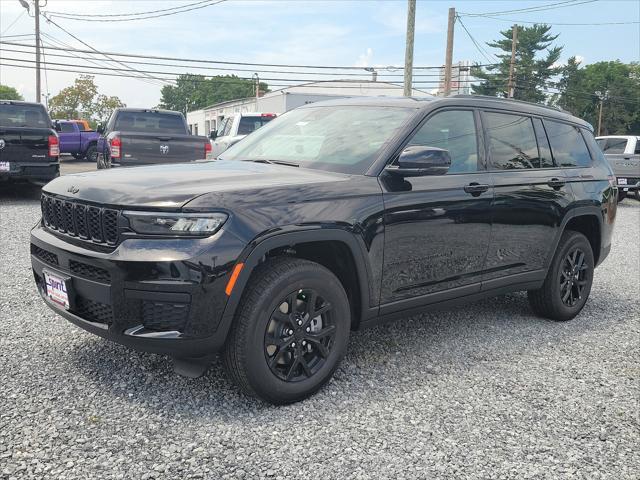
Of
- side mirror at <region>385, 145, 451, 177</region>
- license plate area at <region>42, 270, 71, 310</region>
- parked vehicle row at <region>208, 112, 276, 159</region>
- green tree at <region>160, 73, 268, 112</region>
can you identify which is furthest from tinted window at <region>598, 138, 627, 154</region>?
green tree at <region>160, 73, 268, 112</region>

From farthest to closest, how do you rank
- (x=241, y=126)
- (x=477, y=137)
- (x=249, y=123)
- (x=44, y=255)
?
(x=249, y=123) → (x=241, y=126) → (x=477, y=137) → (x=44, y=255)

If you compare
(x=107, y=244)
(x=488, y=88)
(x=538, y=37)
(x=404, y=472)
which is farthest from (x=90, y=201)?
(x=538, y=37)

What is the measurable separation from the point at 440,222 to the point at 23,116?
9872 mm

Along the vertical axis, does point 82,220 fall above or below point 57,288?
above

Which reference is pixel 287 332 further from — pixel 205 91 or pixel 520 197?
pixel 205 91

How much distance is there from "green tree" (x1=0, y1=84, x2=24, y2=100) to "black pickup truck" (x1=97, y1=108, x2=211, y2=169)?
125874 millimetres

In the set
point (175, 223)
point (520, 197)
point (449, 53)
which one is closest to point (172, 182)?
point (175, 223)

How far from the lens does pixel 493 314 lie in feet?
17.4

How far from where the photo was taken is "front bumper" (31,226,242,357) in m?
2.79

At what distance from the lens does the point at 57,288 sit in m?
3.25

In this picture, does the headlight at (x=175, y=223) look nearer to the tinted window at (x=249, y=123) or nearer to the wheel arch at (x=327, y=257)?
the wheel arch at (x=327, y=257)

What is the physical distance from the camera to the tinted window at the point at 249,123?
601 inches

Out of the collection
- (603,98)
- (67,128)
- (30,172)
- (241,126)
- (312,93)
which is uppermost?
(603,98)

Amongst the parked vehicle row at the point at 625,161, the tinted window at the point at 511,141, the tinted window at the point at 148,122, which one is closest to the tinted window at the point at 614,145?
the parked vehicle row at the point at 625,161
